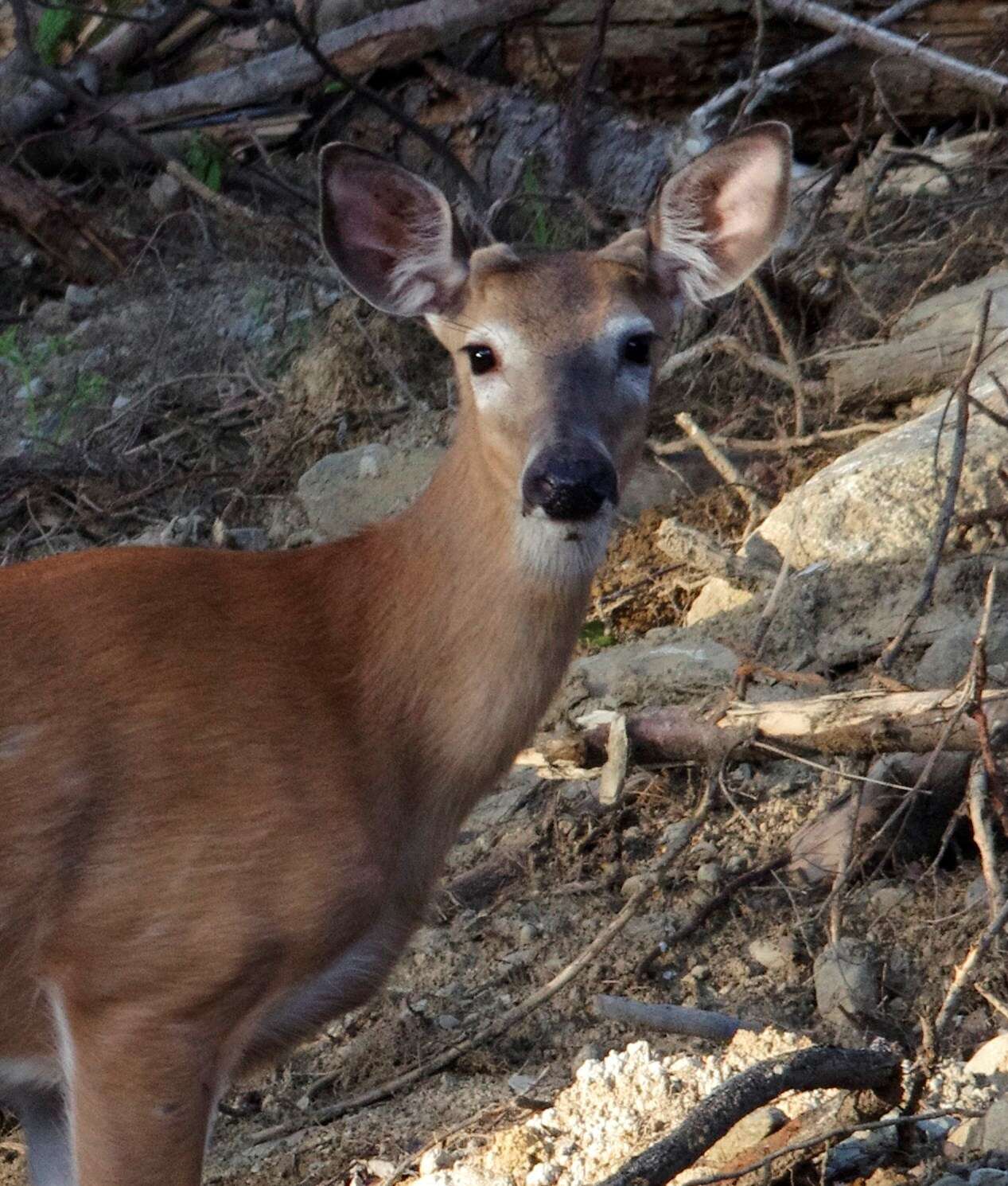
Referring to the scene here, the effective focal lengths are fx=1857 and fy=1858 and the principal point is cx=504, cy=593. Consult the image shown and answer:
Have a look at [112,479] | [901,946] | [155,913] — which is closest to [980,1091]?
[901,946]

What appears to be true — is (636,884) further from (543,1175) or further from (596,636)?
(596,636)

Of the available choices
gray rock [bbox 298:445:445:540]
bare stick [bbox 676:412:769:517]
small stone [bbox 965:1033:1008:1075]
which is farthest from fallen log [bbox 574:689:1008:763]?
gray rock [bbox 298:445:445:540]

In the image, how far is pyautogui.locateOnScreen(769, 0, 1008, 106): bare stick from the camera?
25.5 feet

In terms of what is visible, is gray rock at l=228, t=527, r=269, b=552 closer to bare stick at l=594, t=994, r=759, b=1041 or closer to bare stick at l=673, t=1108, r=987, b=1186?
bare stick at l=594, t=994, r=759, b=1041

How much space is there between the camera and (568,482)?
401 cm

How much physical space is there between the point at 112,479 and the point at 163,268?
173 cm

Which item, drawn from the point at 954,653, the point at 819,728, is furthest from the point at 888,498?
the point at 819,728

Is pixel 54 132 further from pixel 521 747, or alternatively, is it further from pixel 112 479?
pixel 521 747

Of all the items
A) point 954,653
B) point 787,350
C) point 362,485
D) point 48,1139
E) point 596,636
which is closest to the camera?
point 48,1139

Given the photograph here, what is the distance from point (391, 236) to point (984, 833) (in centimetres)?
211

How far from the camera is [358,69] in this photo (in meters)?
9.60

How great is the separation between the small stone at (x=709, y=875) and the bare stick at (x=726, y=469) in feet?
5.96

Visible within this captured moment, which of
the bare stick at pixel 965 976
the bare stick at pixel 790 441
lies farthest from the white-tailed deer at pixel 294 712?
the bare stick at pixel 790 441

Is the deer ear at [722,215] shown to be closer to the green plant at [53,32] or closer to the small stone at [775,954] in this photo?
the small stone at [775,954]
